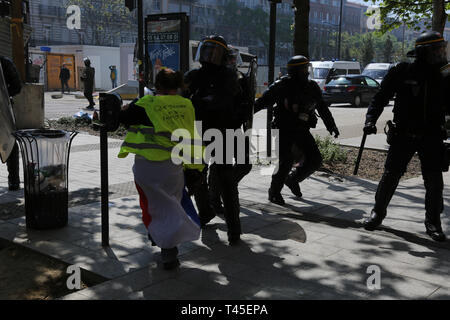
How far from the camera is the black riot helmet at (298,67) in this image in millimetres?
5984

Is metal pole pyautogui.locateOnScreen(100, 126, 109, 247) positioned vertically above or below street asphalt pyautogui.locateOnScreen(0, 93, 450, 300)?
above

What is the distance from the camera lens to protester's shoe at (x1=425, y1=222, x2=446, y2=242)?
16.1ft

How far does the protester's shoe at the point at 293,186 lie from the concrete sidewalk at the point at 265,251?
0.13 metres

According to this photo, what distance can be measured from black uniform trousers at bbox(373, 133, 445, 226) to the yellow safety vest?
211cm

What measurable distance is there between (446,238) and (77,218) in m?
3.60

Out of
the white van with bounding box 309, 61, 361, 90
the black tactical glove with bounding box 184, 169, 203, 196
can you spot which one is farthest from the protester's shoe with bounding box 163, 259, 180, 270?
the white van with bounding box 309, 61, 361, 90

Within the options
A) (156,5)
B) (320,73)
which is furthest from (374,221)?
(156,5)

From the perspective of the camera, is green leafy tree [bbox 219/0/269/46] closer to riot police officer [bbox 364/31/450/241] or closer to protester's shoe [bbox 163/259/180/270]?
riot police officer [bbox 364/31/450/241]

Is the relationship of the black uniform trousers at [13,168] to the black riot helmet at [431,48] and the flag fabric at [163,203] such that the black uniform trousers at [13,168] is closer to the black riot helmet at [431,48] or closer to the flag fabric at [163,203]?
the flag fabric at [163,203]

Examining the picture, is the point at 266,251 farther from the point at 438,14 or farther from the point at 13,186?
the point at 438,14

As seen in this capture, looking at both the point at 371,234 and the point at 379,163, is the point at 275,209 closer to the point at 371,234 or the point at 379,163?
the point at 371,234

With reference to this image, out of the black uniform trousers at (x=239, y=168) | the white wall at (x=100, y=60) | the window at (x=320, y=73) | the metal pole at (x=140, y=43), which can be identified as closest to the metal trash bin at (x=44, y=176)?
the black uniform trousers at (x=239, y=168)

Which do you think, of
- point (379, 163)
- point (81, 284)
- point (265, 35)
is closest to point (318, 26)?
point (265, 35)

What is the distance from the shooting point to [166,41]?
1012 cm
